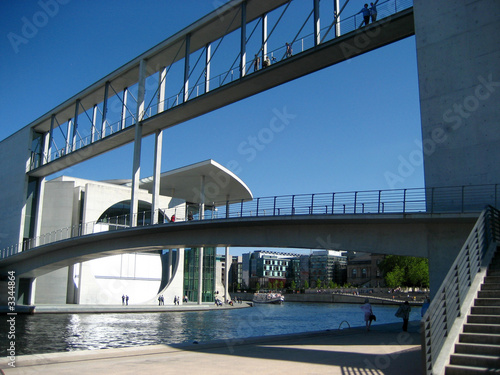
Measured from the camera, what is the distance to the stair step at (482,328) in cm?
923

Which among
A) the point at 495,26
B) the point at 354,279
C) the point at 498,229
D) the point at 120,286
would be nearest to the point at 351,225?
the point at 498,229

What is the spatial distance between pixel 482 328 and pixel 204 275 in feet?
174

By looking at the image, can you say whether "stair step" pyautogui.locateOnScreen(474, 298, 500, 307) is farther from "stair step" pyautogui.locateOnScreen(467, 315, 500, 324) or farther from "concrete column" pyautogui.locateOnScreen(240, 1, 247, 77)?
"concrete column" pyautogui.locateOnScreen(240, 1, 247, 77)

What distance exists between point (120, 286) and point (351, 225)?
36213 mm

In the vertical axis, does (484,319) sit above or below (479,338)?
above

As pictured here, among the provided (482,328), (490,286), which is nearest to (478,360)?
(482,328)

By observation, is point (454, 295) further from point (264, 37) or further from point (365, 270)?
point (365, 270)

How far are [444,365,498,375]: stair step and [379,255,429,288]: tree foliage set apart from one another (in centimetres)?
10201

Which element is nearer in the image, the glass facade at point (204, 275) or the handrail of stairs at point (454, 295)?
the handrail of stairs at point (454, 295)

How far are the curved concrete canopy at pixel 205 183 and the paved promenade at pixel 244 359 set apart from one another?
3587 cm

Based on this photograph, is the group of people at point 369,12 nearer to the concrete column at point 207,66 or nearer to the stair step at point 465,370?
the concrete column at point 207,66

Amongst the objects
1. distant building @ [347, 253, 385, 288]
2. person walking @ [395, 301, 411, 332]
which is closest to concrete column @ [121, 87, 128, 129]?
person walking @ [395, 301, 411, 332]

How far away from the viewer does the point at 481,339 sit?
355 inches

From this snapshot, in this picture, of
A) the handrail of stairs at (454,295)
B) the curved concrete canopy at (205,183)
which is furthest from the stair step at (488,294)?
the curved concrete canopy at (205,183)
